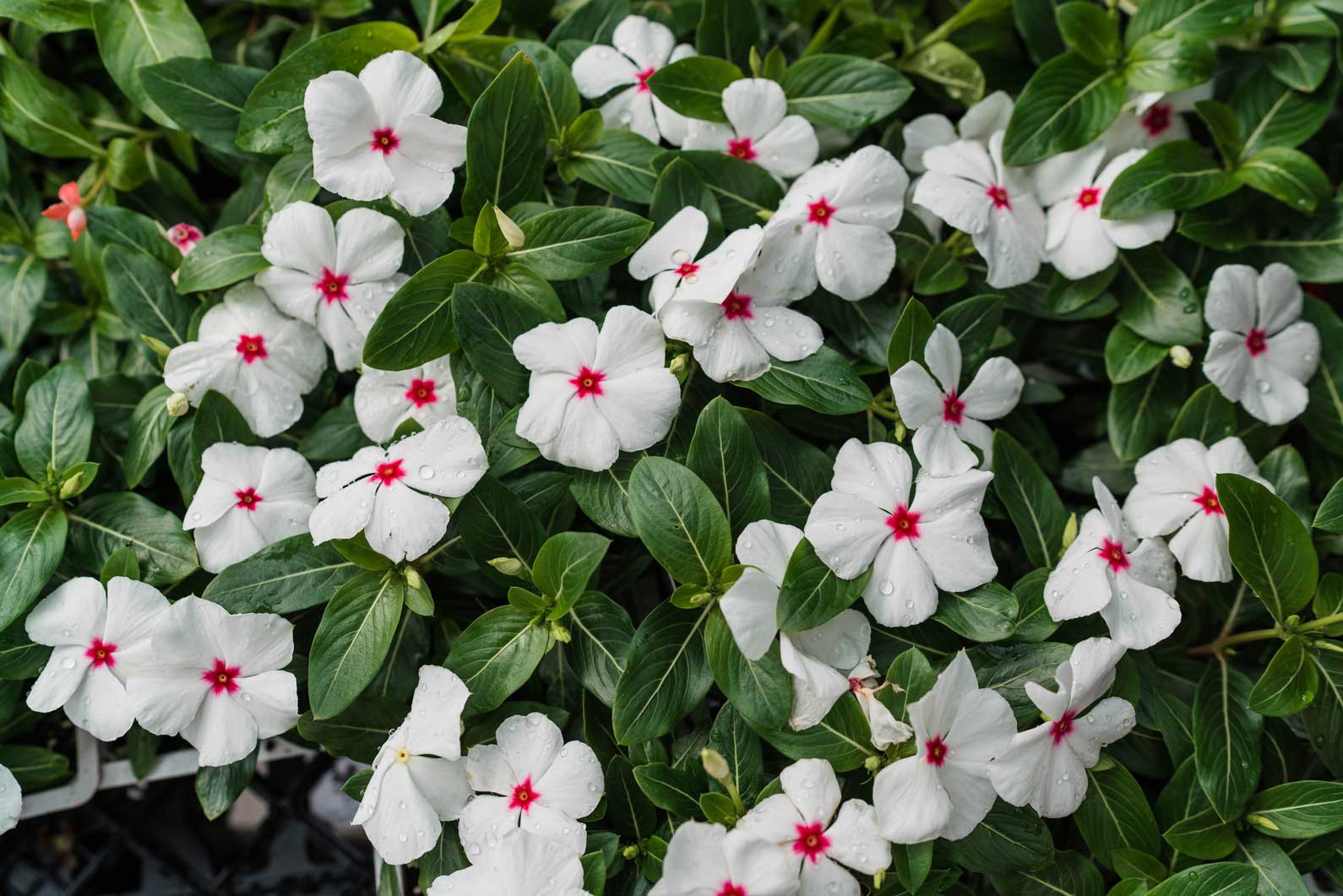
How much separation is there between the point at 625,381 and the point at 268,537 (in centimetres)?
51

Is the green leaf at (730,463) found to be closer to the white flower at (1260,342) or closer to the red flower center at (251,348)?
the red flower center at (251,348)

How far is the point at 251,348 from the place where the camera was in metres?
1.43

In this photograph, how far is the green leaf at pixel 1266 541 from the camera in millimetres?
1314

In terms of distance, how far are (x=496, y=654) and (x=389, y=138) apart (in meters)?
0.68

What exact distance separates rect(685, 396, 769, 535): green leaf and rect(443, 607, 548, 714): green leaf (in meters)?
0.28

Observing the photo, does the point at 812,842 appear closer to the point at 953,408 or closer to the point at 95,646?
the point at 953,408

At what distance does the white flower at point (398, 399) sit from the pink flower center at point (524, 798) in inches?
19.0

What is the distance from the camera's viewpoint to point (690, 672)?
1.28m

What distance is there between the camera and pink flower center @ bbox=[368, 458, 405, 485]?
126 centimetres

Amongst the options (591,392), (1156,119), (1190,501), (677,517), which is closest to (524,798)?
(677,517)

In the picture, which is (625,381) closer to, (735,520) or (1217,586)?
(735,520)

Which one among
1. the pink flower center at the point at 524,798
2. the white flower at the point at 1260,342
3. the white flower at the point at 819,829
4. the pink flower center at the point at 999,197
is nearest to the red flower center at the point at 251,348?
the pink flower center at the point at 524,798

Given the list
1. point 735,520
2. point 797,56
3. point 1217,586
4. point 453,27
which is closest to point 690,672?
point 735,520

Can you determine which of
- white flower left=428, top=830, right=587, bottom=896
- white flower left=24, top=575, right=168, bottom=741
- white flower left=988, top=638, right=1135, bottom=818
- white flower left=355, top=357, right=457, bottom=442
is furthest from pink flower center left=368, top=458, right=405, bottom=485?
white flower left=988, top=638, right=1135, bottom=818
